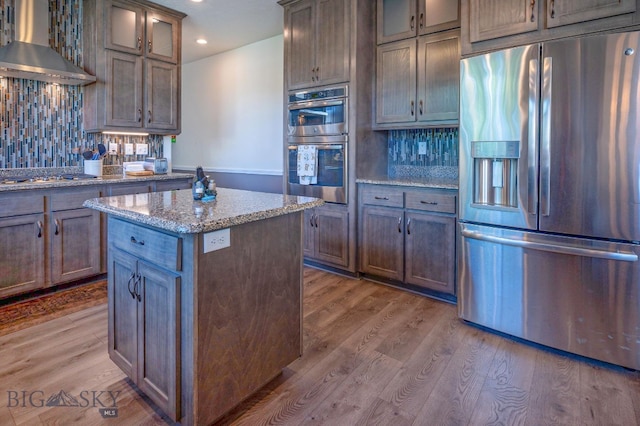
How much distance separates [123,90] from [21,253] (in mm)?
1815

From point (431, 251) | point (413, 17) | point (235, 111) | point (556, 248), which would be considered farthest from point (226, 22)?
point (556, 248)

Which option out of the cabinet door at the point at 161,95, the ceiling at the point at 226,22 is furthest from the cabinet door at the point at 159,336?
the ceiling at the point at 226,22

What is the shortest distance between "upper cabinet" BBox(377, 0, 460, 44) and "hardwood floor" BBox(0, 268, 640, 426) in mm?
2440

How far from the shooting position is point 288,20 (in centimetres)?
389

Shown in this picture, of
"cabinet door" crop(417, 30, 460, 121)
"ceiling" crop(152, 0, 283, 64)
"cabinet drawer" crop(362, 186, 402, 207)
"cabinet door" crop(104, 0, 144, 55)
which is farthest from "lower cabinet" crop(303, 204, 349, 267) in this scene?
"cabinet door" crop(104, 0, 144, 55)

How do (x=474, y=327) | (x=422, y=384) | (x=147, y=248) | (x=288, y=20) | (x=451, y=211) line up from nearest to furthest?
(x=147, y=248), (x=422, y=384), (x=474, y=327), (x=451, y=211), (x=288, y=20)

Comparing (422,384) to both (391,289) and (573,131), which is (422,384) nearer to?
(391,289)

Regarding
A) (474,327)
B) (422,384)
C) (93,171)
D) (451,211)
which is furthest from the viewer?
(93,171)

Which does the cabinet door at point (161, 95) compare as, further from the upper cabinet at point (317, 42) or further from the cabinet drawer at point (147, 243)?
the cabinet drawer at point (147, 243)

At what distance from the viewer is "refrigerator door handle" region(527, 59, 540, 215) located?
223 centimetres

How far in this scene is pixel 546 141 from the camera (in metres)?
2.22

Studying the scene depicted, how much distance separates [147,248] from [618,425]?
2208mm

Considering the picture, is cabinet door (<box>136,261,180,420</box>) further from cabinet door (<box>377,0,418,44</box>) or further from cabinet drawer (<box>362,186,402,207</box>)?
cabinet door (<box>377,0,418,44</box>)

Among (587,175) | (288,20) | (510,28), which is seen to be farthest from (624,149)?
(288,20)
